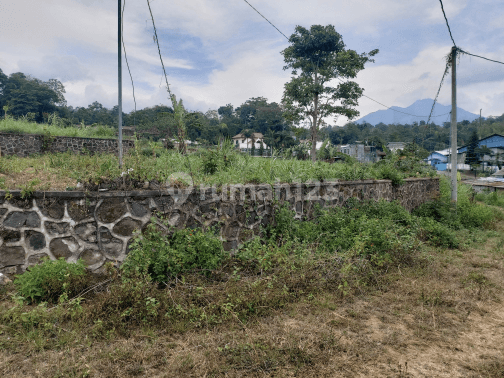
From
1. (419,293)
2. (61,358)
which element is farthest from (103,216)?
(419,293)

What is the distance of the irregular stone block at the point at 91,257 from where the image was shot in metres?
4.18

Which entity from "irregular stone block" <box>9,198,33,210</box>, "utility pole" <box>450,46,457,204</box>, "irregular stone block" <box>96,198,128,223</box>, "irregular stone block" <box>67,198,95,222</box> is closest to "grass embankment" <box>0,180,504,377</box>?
"irregular stone block" <box>96,198,128,223</box>

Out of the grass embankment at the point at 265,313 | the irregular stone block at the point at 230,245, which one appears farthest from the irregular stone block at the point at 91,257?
the irregular stone block at the point at 230,245

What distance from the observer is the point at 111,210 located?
4301 mm

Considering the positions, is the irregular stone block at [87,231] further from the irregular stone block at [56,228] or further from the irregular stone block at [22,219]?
the irregular stone block at [22,219]

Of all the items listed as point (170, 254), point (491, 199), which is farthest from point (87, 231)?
point (491, 199)

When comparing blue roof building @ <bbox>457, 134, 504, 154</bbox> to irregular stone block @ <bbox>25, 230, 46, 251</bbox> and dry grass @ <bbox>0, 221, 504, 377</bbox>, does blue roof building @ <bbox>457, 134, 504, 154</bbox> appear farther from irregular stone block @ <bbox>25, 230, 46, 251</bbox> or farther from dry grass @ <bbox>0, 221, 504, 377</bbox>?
irregular stone block @ <bbox>25, 230, 46, 251</bbox>

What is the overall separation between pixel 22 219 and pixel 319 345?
3941 millimetres

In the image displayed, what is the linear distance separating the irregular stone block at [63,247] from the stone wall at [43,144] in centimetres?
959

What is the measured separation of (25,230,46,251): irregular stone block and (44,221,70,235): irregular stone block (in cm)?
11

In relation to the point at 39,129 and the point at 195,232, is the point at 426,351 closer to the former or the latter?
the point at 195,232

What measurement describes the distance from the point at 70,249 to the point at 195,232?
165 cm

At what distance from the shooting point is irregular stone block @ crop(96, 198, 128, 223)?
425cm

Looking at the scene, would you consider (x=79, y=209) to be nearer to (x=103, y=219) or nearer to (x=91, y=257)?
(x=103, y=219)
